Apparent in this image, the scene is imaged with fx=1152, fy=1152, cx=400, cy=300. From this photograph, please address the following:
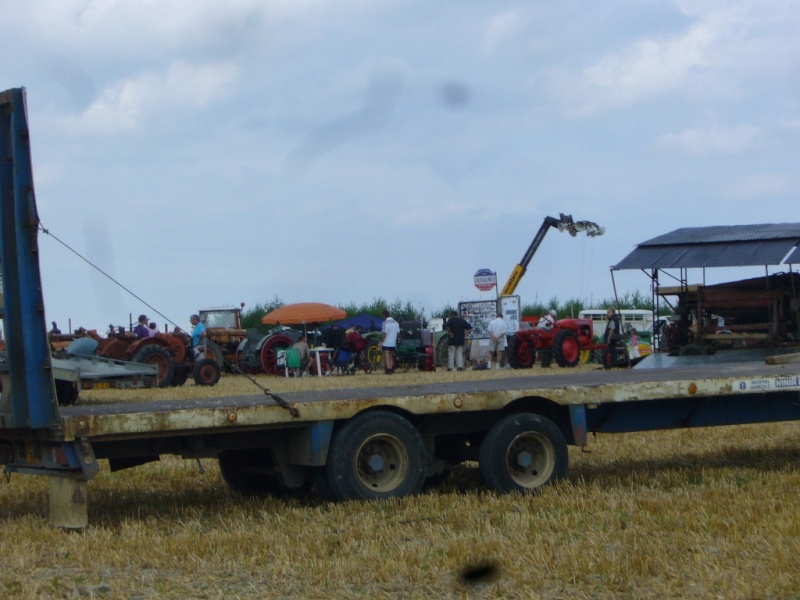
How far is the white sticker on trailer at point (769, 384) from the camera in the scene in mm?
9000

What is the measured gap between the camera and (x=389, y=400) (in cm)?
778

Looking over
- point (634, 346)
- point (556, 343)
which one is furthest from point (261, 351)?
point (634, 346)

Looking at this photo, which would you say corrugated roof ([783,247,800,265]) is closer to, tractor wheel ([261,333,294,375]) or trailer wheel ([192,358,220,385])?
trailer wheel ([192,358,220,385])

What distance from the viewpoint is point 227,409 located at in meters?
7.16

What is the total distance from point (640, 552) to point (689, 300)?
703 inches

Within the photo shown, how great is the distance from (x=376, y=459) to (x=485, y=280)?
2461 cm

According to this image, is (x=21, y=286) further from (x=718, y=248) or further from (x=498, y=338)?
(x=498, y=338)

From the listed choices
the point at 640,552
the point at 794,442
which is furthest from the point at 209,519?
the point at 794,442

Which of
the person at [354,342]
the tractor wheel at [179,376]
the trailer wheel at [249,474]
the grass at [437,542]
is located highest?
the person at [354,342]

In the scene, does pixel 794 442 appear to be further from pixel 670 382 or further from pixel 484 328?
pixel 484 328

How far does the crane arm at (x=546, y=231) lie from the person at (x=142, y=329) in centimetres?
1466

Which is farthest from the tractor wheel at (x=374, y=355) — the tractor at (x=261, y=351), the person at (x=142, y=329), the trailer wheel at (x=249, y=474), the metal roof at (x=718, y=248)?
the trailer wheel at (x=249, y=474)

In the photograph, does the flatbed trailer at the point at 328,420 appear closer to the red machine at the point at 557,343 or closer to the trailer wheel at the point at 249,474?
the trailer wheel at the point at 249,474

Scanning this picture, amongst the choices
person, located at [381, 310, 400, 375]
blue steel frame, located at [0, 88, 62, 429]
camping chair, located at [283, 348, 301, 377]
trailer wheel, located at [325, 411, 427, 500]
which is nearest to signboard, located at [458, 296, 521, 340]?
person, located at [381, 310, 400, 375]
